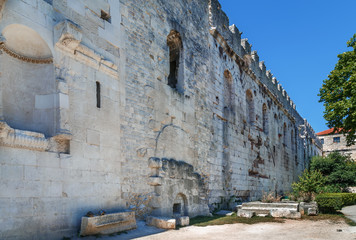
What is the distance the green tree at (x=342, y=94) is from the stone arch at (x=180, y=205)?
8037 mm

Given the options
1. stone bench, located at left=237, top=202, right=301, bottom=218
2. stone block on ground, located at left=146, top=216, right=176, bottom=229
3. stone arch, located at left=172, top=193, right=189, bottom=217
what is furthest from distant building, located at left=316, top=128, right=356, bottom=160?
stone block on ground, located at left=146, top=216, right=176, bottom=229

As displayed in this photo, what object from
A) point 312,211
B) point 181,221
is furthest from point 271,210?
point 181,221

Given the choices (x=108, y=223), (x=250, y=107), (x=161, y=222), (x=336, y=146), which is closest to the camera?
(x=108, y=223)

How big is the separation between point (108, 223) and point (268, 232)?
3.56 meters

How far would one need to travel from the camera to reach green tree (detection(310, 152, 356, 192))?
2280 centimetres

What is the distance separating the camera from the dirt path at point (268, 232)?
640cm

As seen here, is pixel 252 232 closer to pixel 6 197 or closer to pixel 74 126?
pixel 74 126

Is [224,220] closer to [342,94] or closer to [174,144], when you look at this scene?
[174,144]

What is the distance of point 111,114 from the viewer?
6820 millimetres

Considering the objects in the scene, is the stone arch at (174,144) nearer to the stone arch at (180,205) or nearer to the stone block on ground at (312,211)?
the stone arch at (180,205)

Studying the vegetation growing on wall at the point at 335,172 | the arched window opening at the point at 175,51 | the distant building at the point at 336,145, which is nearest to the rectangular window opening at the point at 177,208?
the arched window opening at the point at 175,51

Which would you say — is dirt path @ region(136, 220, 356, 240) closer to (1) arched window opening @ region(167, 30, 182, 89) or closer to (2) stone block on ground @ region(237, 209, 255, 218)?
(2) stone block on ground @ region(237, 209, 255, 218)

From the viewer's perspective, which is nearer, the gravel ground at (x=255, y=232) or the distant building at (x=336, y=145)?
the gravel ground at (x=255, y=232)

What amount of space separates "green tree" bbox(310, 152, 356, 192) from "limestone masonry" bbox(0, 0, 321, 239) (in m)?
13.5
